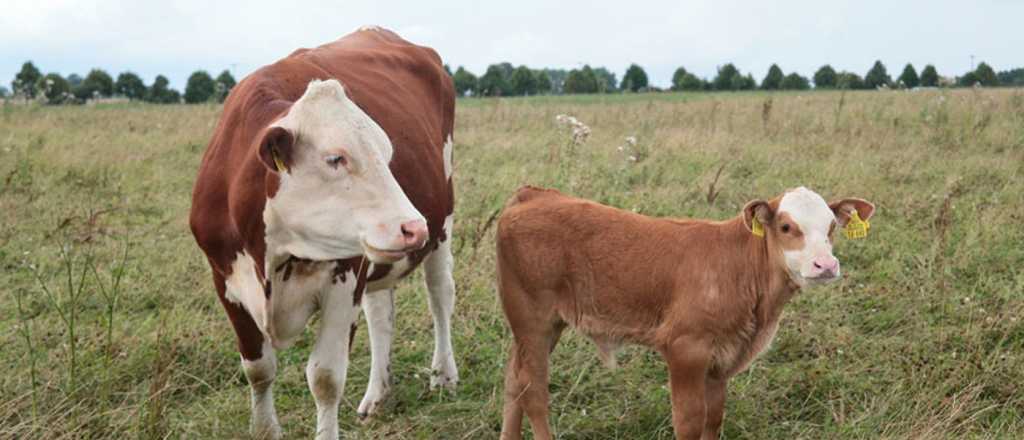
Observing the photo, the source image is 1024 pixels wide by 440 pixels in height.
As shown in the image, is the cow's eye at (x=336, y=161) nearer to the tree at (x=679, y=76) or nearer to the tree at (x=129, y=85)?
the tree at (x=679, y=76)

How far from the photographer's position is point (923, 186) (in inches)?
328

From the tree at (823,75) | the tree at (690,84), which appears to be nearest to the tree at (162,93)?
the tree at (690,84)

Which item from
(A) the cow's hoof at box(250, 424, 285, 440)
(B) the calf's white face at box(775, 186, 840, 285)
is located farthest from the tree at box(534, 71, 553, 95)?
(B) the calf's white face at box(775, 186, 840, 285)

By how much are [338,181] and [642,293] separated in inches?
55.3

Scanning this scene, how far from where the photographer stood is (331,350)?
3.63 m

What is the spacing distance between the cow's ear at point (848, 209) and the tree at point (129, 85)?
5362cm

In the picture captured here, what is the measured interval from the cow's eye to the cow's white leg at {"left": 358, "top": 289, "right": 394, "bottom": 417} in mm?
1793

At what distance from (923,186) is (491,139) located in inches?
225

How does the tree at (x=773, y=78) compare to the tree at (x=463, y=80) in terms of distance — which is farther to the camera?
→ the tree at (x=773, y=78)

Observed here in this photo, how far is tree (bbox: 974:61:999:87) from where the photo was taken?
973 inches

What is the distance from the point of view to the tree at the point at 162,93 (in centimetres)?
4225

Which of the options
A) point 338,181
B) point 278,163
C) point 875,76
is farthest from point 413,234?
point 875,76

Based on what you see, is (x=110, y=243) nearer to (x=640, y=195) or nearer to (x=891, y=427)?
(x=640, y=195)

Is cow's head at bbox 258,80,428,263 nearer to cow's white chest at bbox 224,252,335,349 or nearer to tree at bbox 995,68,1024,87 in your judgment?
cow's white chest at bbox 224,252,335,349
